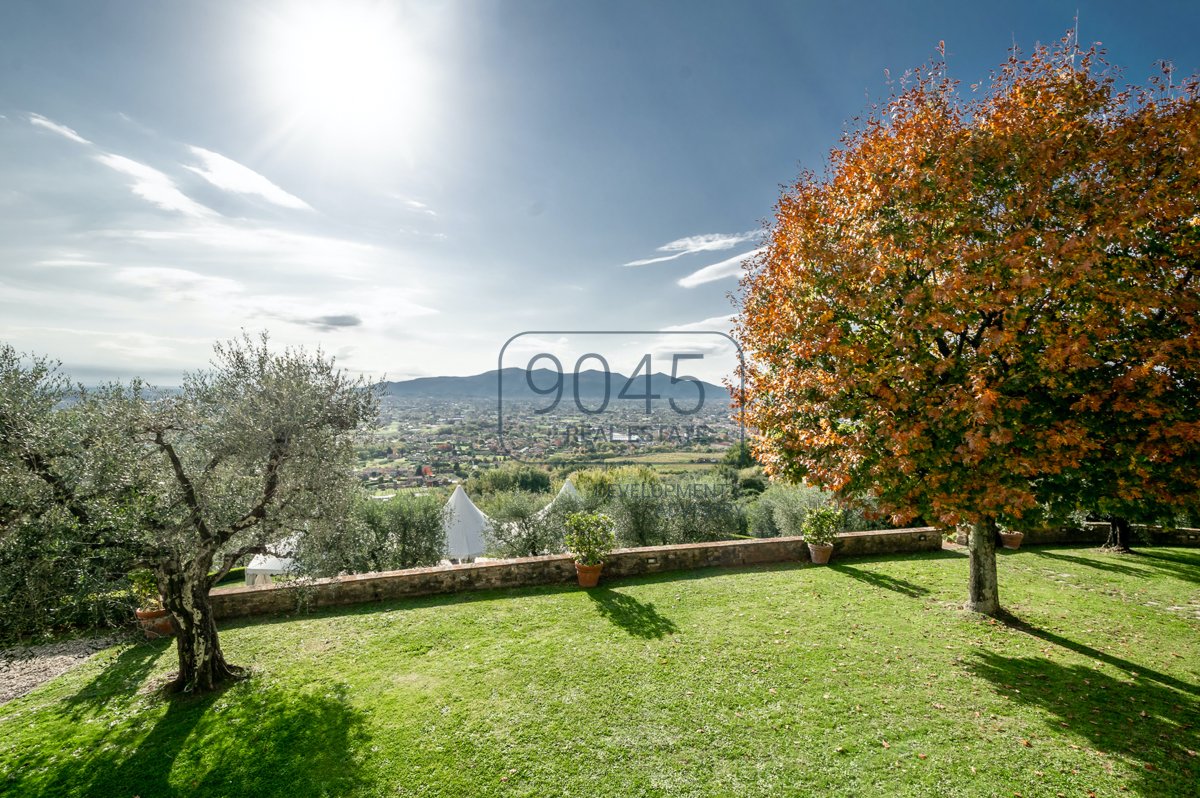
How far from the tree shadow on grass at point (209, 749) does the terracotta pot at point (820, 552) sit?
10518 millimetres

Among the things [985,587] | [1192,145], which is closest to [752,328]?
[1192,145]

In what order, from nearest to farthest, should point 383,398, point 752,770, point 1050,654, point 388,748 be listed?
point 752,770
point 388,748
point 1050,654
point 383,398

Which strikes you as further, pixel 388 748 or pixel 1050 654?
pixel 1050 654

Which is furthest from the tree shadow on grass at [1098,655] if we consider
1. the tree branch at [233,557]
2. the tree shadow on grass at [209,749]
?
the tree branch at [233,557]

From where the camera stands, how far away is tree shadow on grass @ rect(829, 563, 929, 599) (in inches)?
393

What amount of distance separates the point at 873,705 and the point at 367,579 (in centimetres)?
910

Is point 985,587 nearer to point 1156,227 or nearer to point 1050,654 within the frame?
point 1050,654

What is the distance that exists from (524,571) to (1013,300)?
9.86m

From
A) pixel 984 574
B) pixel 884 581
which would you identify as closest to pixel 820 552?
pixel 884 581

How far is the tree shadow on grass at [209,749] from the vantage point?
15.9 ft

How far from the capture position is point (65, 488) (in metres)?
5.45

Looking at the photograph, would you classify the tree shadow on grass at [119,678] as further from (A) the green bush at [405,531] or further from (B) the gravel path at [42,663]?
(A) the green bush at [405,531]

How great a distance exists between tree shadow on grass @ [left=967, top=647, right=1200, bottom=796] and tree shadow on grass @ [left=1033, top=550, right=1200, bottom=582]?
24.6ft

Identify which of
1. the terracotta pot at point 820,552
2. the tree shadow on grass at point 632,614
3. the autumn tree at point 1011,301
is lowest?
the tree shadow on grass at point 632,614
